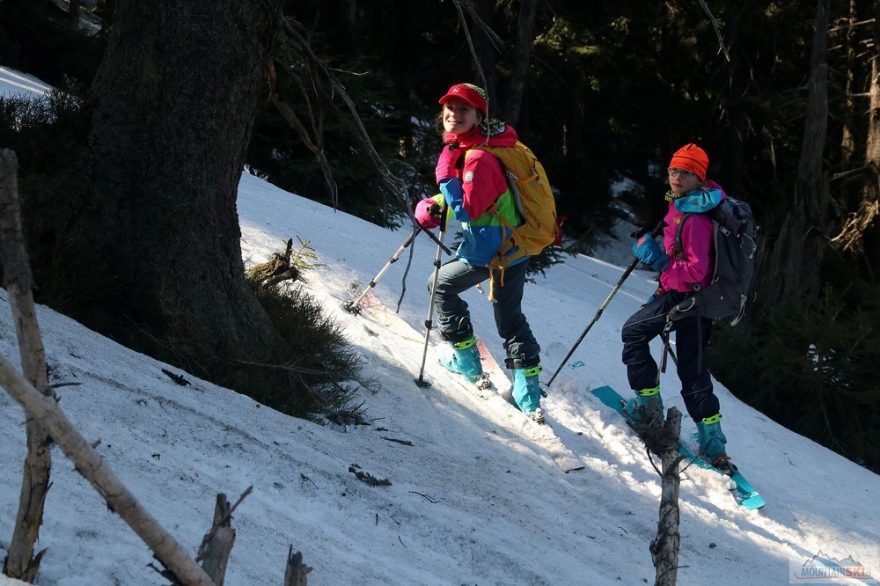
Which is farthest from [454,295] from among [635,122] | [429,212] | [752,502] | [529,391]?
[635,122]

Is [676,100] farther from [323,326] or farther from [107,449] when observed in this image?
[107,449]

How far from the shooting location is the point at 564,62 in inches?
832

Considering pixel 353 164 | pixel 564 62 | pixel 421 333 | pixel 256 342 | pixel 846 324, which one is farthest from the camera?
pixel 564 62

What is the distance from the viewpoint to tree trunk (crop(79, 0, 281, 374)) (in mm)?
4805

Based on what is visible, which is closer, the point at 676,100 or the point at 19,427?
the point at 19,427

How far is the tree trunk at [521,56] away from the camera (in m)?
17.2

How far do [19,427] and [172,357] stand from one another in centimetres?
171

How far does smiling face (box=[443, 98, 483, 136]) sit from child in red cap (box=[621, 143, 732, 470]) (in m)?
1.26

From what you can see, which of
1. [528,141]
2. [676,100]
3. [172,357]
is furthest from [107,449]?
[676,100]

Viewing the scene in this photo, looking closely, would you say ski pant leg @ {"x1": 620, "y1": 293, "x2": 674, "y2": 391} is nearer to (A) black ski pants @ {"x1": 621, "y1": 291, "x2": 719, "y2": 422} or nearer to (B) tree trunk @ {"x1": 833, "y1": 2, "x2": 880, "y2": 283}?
(A) black ski pants @ {"x1": 621, "y1": 291, "x2": 719, "y2": 422}

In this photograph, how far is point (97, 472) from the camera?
1.94 metres

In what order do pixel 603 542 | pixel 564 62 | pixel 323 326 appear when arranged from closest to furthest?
pixel 603 542 < pixel 323 326 < pixel 564 62

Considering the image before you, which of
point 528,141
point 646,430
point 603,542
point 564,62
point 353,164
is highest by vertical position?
point 564,62

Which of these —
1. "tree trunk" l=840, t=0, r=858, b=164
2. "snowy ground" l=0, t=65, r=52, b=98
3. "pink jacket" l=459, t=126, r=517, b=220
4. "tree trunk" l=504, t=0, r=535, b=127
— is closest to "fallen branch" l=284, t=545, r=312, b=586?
"pink jacket" l=459, t=126, r=517, b=220
